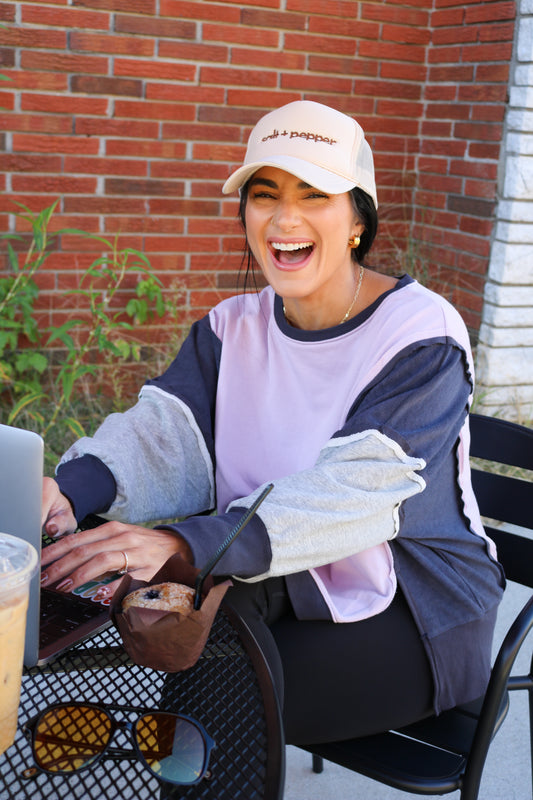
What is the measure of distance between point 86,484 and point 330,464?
0.47m

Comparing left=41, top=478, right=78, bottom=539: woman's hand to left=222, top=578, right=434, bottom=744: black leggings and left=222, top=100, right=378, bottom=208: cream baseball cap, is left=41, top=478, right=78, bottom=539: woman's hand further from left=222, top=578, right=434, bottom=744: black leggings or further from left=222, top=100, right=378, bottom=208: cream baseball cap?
left=222, top=100, right=378, bottom=208: cream baseball cap

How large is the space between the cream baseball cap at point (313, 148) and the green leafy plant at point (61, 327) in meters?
1.76

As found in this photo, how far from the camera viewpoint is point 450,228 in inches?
169

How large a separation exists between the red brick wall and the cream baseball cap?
220 centimetres

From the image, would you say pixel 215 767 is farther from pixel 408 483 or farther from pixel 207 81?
pixel 207 81

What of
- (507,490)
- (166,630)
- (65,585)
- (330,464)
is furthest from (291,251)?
(166,630)

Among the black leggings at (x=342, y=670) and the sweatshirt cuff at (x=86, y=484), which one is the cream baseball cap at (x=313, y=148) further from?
the black leggings at (x=342, y=670)

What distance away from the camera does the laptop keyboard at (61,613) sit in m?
1.24

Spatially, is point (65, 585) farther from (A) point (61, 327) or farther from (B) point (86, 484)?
(A) point (61, 327)

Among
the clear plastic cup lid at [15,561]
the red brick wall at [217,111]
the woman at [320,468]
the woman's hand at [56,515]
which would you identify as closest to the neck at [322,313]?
the woman at [320,468]

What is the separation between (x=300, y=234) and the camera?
1.74 meters

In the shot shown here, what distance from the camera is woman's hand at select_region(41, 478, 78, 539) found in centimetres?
153

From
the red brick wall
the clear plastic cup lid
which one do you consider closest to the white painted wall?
the red brick wall

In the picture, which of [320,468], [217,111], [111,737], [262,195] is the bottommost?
[111,737]
